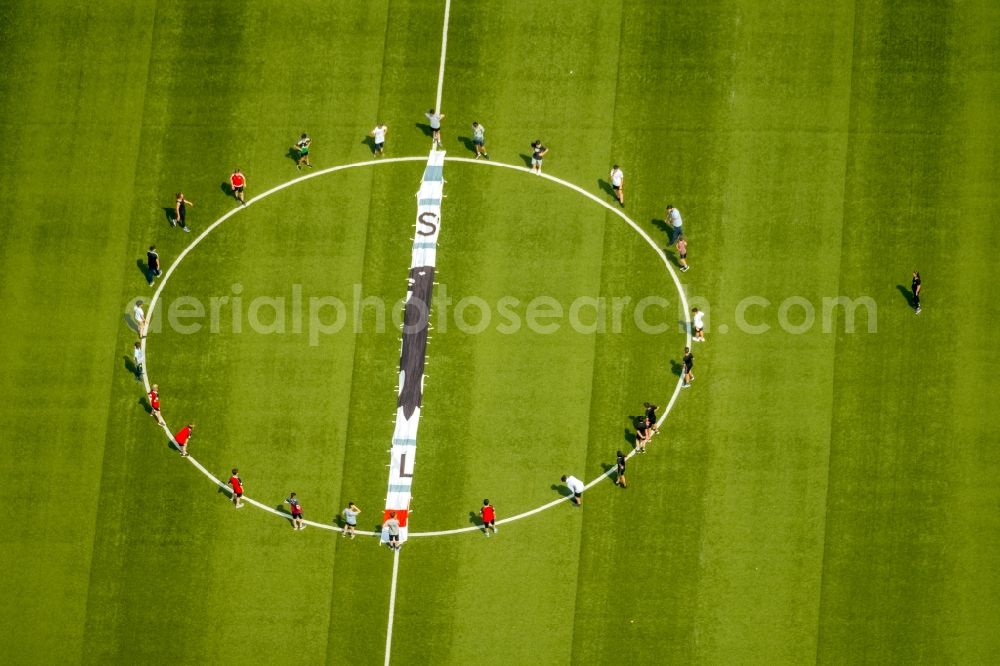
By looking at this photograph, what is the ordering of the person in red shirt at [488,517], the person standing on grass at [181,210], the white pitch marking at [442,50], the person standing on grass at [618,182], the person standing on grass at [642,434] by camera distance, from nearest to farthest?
1. the person in red shirt at [488,517]
2. the person standing on grass at [642,434]
3. the person standing on grass at [618,182]
4. the person standing on grass at [181,210]
5. the white pitch marking at [442,50]

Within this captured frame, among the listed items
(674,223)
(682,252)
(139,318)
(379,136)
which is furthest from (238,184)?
(682,252)

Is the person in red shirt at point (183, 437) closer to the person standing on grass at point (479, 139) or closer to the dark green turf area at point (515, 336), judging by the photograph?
the dark green turf area at point (515, 336)

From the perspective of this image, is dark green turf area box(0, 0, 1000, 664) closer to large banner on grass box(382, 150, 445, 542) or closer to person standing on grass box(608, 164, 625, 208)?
large banner on grass box(382, 150, 445, 542)

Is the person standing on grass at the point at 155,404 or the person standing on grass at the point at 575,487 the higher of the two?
the person standing on grass at the point at 155,404

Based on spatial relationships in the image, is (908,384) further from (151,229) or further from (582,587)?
(151,229)

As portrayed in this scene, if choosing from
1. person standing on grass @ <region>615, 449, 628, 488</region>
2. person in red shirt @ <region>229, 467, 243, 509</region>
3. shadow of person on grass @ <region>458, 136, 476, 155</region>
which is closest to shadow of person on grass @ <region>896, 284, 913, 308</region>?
person standing on grass @ <region>615, 449, 628, 488</region>

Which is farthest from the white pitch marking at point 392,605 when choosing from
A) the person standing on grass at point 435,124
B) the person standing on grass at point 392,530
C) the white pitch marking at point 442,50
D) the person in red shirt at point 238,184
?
the white pitch marking at point 442,50

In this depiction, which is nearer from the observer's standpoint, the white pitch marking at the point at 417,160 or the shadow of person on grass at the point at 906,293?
the white pitch marking at the point at 417,160

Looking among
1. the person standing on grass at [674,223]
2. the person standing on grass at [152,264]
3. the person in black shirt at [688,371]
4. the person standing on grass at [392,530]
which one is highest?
the person standing on grass at [674,223]
